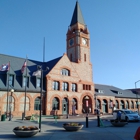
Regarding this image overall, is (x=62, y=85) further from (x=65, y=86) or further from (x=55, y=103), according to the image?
(x=55, y=103)

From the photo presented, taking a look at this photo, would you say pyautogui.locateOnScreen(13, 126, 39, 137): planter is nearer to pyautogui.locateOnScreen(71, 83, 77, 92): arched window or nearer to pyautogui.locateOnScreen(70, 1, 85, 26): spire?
pyautogui.locateOnScreen(71, 83, 77, 92): arched window

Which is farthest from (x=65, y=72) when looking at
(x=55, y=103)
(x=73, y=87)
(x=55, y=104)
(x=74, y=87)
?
(x=55, y=104)

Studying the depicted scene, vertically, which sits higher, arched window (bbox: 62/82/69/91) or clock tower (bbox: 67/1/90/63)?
clock tower (bbox: 67/1/90/63)

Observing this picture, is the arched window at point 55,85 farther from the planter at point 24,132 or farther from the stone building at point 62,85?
the planter at point 24,132

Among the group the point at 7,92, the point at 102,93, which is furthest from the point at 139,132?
the point at 102,93

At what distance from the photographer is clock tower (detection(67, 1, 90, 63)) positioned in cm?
4641

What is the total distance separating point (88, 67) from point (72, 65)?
7.18 metres

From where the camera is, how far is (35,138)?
11492mm

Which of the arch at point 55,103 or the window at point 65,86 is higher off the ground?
the window at point 65,86

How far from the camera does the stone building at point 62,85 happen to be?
Result: 31361 mm

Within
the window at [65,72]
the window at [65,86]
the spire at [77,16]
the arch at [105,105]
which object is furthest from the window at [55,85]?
the spire at [77,16]

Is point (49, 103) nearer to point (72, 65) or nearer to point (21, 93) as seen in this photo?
point (21, 93)

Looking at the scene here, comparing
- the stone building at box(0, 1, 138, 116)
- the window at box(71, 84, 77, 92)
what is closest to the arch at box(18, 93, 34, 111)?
the stone building at box(0, 1, 138, 116)

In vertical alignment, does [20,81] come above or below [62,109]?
above
